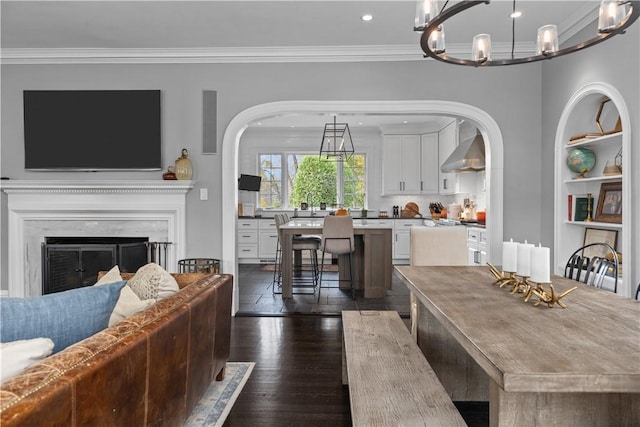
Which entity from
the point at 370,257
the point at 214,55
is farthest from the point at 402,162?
the point at 214,55

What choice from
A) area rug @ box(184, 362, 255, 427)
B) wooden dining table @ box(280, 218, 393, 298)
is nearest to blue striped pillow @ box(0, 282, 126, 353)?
area rug @ box(184, 362, 255, 427)

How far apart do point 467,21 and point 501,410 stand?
341 centimetres

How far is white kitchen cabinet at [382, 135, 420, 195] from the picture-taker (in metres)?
8.27

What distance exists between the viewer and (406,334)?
2.43 meters

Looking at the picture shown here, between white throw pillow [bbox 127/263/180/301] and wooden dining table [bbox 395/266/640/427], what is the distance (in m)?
1.28

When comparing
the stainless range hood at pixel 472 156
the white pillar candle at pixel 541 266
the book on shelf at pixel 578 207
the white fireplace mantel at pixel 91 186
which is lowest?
the white pillar candle at pixel 541 266

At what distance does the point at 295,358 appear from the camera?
320cm

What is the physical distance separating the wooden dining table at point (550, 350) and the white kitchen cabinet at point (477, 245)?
2.80 m

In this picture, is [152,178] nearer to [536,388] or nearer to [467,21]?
[467,21]

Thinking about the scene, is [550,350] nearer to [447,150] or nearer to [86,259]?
[86,259]

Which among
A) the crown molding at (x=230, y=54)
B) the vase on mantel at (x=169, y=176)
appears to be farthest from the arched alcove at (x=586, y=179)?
the vase on mantel at (x=169, y=176)

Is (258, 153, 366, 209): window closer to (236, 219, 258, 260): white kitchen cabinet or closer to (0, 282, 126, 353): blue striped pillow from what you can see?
(236, 219, 258, 260): white kitchen cabinet

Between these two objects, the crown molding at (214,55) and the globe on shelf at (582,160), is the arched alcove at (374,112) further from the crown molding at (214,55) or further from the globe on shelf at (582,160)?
the globe on shelf at (582,160)

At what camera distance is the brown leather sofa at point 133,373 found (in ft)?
3.31
